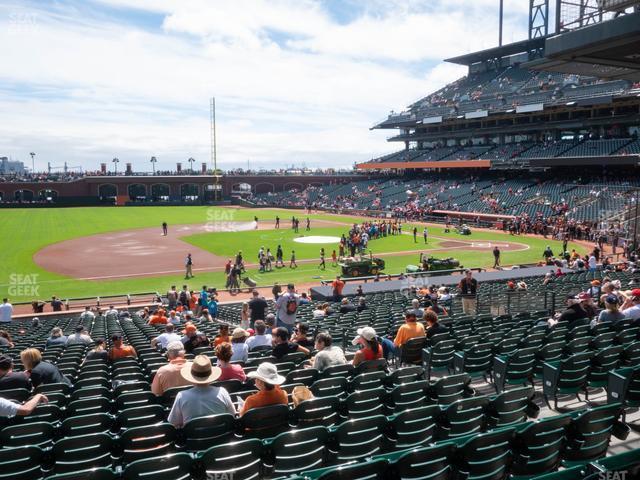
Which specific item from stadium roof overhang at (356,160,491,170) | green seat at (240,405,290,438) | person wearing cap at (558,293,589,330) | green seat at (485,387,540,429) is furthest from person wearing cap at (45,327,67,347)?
stadium roof overhang at (356,160,491,170)

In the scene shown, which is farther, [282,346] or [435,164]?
[435,164]

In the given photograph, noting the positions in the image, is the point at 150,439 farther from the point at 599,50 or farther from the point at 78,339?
the point at 78,339

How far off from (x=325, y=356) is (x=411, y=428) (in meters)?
2.71

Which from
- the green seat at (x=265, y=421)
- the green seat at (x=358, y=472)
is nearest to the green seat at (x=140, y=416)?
the green seat at (x=265, y=421)

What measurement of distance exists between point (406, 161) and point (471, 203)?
26329 millimetres

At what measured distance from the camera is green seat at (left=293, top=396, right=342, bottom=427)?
6211 millimetres

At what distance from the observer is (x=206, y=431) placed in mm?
5742

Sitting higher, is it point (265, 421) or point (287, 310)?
point (265, 421)

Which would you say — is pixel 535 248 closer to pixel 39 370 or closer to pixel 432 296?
pixel 432 296

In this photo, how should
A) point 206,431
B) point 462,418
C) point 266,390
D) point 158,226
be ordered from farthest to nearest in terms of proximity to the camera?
point 158,226 < point 266,390 < point 462,418 < point 206,431

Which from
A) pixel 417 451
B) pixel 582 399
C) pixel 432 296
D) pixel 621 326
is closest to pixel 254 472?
pixel 417 451

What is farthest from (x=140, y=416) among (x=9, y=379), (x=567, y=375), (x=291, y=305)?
(x=291, y=305)

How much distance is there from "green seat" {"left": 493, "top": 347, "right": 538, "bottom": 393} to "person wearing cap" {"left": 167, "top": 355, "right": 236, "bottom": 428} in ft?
14.9

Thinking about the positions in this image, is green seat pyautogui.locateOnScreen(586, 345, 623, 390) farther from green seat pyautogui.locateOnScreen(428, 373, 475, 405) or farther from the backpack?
the backpack
